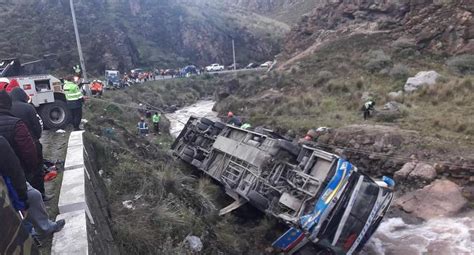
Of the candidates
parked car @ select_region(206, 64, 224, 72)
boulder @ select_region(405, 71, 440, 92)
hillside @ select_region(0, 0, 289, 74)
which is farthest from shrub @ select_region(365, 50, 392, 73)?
parked car @ select_region(206, 64, 224, 72)

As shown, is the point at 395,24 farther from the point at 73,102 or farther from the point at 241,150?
the point at 73,102

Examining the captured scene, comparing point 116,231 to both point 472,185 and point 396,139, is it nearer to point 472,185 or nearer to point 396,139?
point 472,185

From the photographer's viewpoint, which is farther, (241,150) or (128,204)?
(241,150)

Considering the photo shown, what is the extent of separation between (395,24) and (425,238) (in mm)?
20925

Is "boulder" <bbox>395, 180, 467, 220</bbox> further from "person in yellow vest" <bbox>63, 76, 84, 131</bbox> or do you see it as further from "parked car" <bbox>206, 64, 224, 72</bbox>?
"parked car" <bbox>206, 64, 224, 72</bbox>

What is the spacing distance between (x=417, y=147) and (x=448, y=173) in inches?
59.9

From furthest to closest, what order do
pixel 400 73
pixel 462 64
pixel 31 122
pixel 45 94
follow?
→ pixel 400 73 → pixel 462 64 → pixel 45 94 → pixel 31 122

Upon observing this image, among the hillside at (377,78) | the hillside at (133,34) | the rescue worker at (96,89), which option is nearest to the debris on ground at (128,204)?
the hillside at (377,78)

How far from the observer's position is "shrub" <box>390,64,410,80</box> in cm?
2081

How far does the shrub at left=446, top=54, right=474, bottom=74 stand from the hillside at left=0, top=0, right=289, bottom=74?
27.4 metres

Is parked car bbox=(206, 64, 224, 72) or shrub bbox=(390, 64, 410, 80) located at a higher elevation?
shrub bbox=(390, 64, 410, 80)

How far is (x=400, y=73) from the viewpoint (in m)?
20.9

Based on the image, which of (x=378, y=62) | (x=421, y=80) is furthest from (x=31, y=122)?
(x=378, y=62)

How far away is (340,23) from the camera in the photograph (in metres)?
31.7
